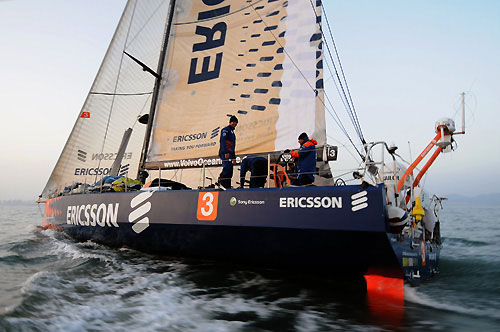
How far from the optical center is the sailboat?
388cm

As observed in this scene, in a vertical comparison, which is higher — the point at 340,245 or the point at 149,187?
the point at 149,187

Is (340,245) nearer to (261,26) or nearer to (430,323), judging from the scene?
(430,323)

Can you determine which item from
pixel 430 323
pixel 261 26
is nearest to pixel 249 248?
pixel 430 323

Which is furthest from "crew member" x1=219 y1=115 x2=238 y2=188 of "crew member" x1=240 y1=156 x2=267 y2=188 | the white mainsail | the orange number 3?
the white mainsail

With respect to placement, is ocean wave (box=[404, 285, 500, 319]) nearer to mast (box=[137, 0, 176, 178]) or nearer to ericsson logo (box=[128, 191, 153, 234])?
A: ericsson logo (box=[128, 191, 153, 234])

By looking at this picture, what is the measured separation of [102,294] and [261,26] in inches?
220

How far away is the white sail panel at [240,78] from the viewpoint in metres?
6.25

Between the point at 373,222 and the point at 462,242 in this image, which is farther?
the point at 462,242

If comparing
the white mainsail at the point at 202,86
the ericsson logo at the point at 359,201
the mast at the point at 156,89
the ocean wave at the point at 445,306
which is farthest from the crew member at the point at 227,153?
the mast at the point at 156,89

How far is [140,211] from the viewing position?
5121mm

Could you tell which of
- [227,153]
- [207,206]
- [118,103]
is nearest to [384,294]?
[207,206]

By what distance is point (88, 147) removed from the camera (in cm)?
876

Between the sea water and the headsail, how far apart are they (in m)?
2.96

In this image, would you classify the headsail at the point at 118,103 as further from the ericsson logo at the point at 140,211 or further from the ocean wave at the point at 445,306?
the ocean wave at the point at 445,306
